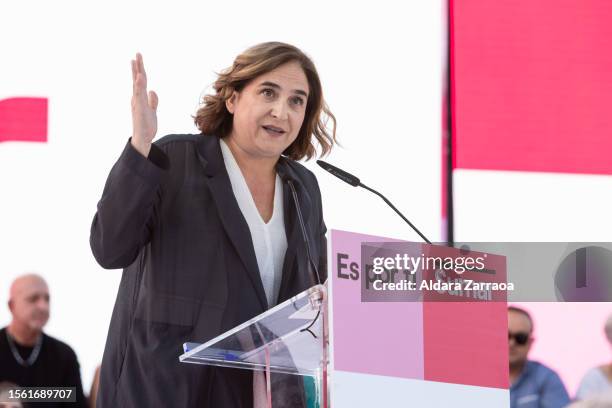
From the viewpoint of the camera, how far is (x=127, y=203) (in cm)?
190

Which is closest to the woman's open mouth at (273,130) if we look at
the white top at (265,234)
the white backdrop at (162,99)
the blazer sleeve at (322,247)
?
the white top at (265,234)

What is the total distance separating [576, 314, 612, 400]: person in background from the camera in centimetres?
326

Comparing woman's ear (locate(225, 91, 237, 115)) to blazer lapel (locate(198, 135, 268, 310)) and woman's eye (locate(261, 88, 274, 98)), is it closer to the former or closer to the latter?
woman's eye (locate(261, 88, 274, 98))

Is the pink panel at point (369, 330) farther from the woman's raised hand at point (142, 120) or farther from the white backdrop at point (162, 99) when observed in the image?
the white backdrop at point (162, 99)

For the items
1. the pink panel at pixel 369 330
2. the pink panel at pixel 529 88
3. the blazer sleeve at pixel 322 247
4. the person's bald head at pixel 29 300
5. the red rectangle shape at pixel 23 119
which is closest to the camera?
the pink panel at pixel 369 330

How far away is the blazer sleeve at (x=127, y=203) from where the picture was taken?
189 centimetres

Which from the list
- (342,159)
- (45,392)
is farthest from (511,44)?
(45,392)

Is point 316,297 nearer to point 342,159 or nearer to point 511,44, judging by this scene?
point 342,159

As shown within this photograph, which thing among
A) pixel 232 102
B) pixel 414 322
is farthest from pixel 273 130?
pixel 414 322

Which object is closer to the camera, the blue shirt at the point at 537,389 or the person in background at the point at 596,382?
the blue shirt at the point at 537,389

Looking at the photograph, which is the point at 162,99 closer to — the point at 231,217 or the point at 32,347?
the point at 32,347

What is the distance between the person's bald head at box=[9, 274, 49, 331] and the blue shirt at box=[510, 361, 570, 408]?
1.58 metres

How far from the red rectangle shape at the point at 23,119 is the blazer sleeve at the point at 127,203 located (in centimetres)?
135

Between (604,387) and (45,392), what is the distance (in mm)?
1896
